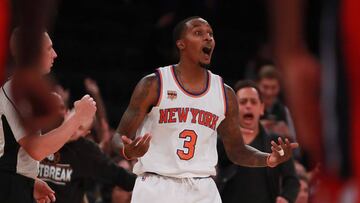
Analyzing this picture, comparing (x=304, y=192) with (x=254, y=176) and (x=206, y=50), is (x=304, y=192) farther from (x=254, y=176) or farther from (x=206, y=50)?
(x=206, y=50)

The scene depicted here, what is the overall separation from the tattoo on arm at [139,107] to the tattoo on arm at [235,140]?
56 centimetres

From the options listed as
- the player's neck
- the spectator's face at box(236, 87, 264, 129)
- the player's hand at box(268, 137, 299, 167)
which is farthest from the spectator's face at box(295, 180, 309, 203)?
the player's neck

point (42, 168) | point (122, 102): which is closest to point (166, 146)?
point (42, 168)

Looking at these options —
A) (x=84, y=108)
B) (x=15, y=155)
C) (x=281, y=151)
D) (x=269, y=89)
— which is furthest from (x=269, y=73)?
(x=84, y=108)

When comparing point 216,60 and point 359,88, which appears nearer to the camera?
point 359,88

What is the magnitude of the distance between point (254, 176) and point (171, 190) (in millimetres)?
1819

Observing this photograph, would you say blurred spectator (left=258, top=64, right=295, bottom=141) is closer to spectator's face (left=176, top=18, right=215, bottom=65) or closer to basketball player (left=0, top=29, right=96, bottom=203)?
spectator's face (left=176, top=18, right=215, bottom=65)

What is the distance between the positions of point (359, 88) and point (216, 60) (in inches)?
373

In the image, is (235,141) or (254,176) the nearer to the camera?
(235,141)

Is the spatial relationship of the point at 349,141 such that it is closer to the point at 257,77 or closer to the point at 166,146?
the point at 166,146

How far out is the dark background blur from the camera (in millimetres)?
10875

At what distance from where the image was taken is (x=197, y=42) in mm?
5469

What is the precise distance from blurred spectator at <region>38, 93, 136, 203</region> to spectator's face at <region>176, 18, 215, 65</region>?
1419mm

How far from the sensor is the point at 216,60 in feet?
38.3
